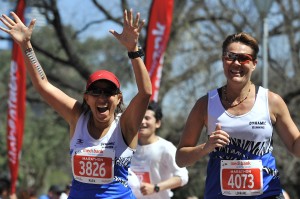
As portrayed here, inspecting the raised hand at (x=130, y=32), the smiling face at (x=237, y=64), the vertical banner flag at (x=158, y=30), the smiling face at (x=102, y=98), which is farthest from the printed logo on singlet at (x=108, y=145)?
the vertical banner flag at (x=158, y=30)

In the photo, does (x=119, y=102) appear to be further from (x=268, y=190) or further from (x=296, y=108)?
(x=296, y=108)

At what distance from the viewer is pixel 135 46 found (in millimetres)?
5141

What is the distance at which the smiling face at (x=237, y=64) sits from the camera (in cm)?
529

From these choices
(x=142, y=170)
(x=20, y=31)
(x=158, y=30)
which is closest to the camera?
(x=20, y=31)

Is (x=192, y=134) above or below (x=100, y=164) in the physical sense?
above

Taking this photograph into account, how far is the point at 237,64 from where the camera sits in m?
5.28

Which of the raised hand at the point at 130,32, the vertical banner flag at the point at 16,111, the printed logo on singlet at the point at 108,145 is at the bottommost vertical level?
the printed logo on singlet at the point at 108,145

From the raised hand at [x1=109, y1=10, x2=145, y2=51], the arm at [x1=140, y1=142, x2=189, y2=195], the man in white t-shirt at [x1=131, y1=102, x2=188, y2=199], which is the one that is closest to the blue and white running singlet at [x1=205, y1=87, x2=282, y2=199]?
the raised hand at [x1=109, y1=10, x2=145, y2=51]

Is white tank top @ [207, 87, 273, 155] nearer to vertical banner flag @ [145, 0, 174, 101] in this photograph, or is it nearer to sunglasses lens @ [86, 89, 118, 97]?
sunglasses lens @ [86, 89, 118, 97]

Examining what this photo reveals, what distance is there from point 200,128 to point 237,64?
54 cm

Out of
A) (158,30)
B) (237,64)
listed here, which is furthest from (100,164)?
(158,30)

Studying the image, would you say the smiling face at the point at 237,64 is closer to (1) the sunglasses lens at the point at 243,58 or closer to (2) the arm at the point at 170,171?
(1) the sunglasses lens at the point at 243,58

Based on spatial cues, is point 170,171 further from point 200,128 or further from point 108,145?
point 108,145

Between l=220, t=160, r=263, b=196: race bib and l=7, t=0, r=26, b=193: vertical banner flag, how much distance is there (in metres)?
10.2
